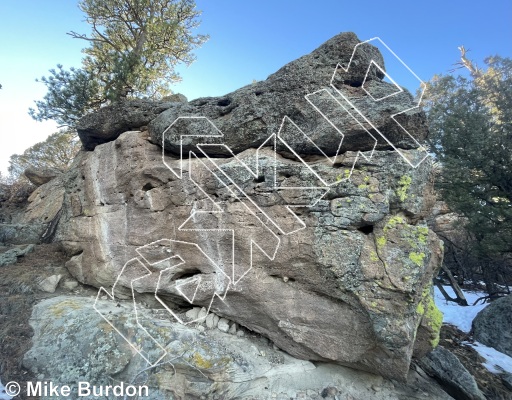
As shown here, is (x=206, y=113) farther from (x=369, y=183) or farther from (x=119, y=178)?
(x=369, y=183)

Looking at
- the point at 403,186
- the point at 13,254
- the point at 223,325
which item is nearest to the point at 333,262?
the point at 403,186

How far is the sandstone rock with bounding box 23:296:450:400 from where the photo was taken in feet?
18.6

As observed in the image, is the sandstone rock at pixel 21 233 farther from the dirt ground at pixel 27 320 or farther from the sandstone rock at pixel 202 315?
the sandstone rock at pixel 202 315

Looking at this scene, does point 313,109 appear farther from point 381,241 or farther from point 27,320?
point 27,320

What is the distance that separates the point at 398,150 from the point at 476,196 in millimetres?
13961

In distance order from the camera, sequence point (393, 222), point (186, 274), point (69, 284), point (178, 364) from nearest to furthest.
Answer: point (178, 364) → point (393, 222) → point (186, 274) → point (69, 284)

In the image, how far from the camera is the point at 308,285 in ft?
20.1

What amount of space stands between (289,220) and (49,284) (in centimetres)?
722

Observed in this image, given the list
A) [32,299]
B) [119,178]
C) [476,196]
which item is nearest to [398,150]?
[119,178]

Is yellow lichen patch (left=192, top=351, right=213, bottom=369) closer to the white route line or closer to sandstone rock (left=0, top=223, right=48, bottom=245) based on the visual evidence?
the white route line

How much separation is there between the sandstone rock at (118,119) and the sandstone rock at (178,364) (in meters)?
5.49

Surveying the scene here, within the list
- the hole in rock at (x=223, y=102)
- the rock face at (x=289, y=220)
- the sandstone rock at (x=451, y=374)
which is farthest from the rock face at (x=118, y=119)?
the sandstone rock at (x=451, y=374)

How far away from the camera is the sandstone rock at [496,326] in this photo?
32.6 ft

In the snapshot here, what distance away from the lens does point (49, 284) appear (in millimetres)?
8109
